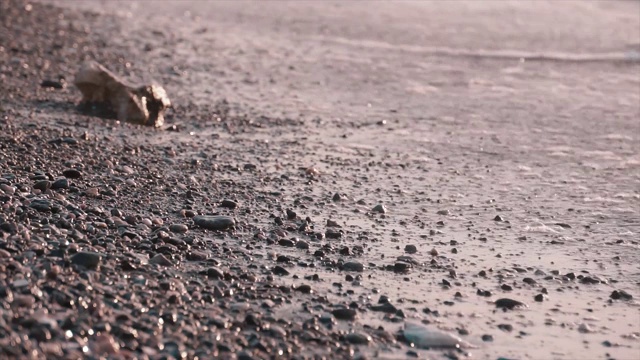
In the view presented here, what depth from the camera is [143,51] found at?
13867 mm

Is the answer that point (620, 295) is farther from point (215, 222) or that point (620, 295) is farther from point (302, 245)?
point (215, 222)

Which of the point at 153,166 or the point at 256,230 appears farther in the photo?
the point at 153,166

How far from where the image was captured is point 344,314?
525 centimetres

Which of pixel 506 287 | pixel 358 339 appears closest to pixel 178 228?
pixel 358 339

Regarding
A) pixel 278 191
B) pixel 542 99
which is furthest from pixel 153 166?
pixel 542 99

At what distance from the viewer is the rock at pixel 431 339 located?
16.5ft

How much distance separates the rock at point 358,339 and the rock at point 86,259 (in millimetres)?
1313

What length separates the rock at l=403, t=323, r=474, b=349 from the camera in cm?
502

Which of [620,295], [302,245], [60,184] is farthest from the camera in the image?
[60,184]

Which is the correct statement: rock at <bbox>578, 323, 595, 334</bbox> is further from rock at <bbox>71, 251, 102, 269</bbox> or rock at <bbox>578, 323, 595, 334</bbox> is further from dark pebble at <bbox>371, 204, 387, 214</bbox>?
rock at <bbox>71, 251, 102, 269</bbox>

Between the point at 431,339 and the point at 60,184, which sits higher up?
the point at 60,184

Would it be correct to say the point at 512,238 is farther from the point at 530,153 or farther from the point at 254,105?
the point at 254,105

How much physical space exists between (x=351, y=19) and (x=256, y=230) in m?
11.2

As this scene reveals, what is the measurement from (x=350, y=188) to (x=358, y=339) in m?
3.05
